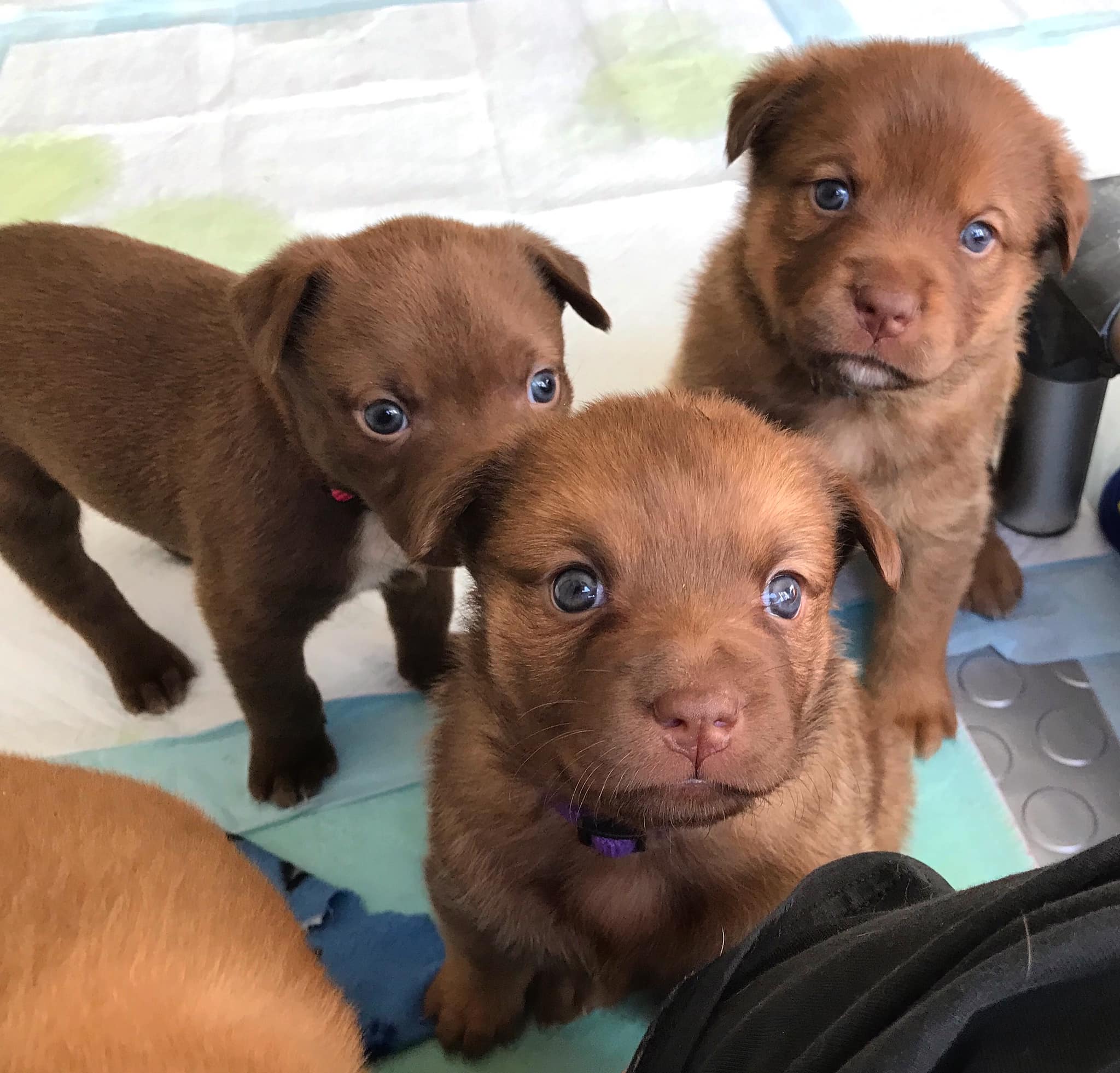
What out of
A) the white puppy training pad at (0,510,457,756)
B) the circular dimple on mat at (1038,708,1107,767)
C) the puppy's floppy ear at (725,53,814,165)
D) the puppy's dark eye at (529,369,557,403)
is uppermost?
the puppy's floppy ear at (725,53,814,165)

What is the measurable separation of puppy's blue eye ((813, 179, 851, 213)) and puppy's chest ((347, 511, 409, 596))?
105cm

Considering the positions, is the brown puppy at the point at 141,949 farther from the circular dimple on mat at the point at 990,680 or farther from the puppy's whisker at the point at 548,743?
the circular dimple on mat at the point at 990,680

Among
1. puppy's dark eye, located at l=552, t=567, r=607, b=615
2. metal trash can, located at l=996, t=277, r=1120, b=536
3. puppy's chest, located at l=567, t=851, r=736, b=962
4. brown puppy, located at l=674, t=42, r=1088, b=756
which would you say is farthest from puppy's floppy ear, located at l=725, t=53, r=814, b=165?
puppy's chest, located at l=567, t=851, r=736, b=962

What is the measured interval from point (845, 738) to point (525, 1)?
3.82 metres

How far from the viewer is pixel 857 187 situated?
187 cm

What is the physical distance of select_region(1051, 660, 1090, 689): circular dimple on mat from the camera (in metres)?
2.54

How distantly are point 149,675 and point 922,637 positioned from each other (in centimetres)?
186

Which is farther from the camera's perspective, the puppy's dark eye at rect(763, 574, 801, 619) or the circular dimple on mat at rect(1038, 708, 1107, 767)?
the circular dimple on mat at rect(1038, 708, 1107, 767)

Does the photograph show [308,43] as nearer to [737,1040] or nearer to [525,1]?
[525,1]

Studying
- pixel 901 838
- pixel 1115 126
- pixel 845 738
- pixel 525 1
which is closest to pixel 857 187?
pixel 845 738

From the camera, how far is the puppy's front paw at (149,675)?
8.07 feet

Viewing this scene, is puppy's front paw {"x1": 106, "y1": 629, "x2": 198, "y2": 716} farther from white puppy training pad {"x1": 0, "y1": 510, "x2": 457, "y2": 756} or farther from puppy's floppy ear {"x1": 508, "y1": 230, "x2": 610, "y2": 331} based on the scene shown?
puppy's floppy ear {"x1": 508, "y1": 230, "x2": 610, "y2": 331}

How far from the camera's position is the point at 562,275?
1.97 meters

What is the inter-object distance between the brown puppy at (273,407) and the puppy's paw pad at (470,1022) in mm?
594
